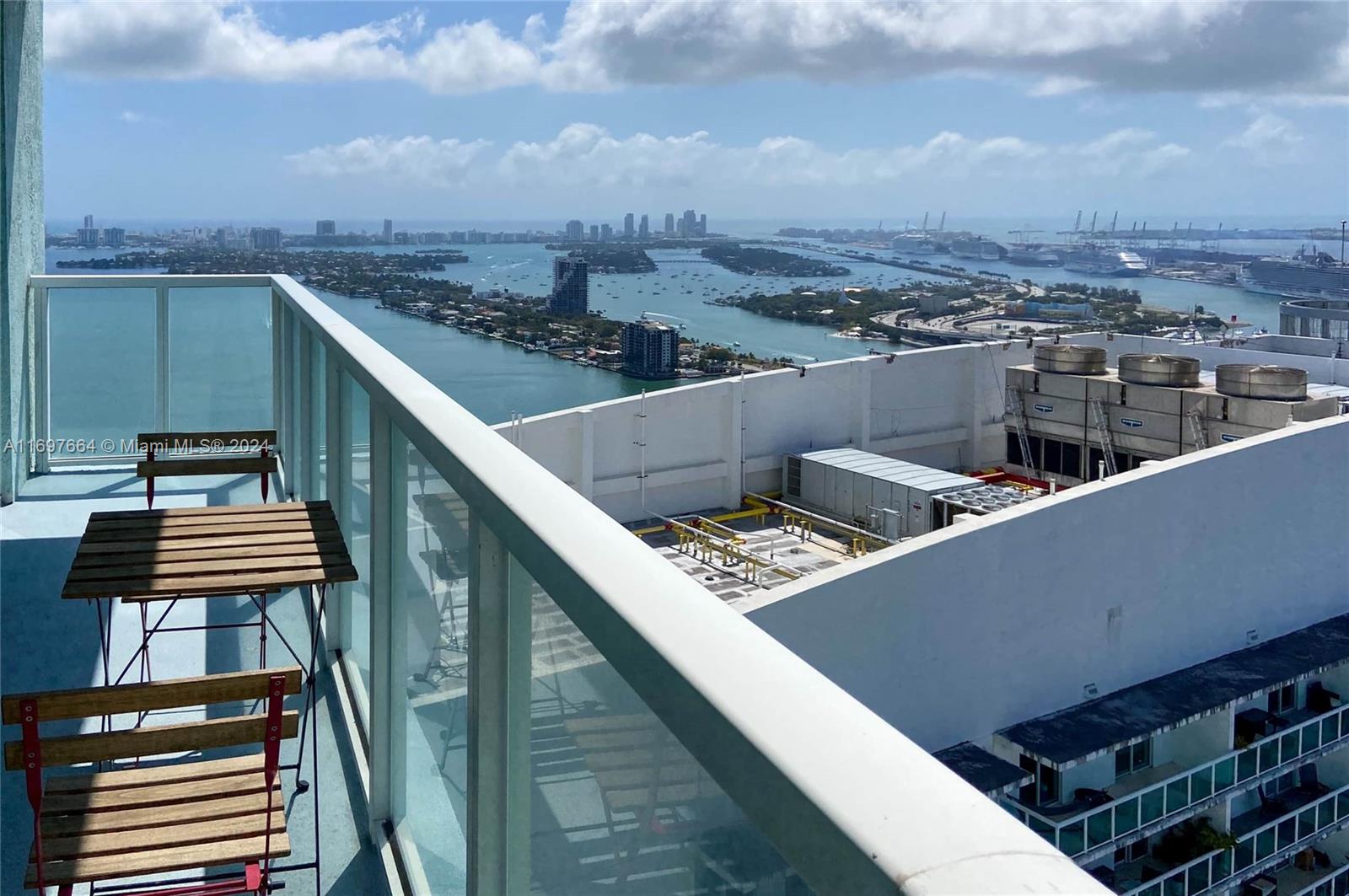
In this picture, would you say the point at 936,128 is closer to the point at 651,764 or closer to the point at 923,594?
the point at 923,594

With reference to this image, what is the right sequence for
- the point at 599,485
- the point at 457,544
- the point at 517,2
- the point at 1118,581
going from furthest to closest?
1. the point at 517,2
2. the point at 599,485
3. the point at 1118,581
4. the point at 457,544

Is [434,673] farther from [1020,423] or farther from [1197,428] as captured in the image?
[1020,423]

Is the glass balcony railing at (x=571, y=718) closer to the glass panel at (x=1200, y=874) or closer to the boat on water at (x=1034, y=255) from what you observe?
the glass panel at (x=1200, y=874)

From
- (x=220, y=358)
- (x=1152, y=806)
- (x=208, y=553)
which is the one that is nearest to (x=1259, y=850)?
(x=1152, y=806)

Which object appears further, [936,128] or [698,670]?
[936,128]

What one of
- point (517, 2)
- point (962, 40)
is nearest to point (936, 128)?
point (962, 40)

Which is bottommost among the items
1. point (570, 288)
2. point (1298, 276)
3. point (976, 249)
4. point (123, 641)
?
point (123, 641)
